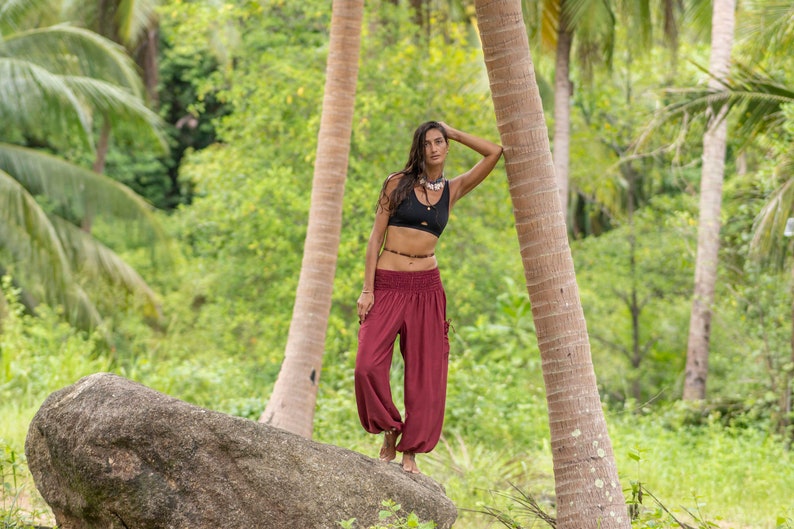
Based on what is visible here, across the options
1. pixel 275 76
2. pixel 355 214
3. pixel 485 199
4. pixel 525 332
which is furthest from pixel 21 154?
pixel 525 332

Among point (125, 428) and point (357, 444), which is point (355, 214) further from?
point (125, 428)

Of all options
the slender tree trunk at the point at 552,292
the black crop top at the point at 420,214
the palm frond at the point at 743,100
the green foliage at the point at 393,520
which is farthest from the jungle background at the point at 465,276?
the black crop top at the point at 420,214

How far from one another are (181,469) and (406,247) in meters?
1.73

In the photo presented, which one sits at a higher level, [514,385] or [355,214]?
[355,214]

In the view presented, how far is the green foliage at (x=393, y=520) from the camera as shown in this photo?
4.20 m

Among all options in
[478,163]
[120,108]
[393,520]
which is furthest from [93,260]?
[393,520]

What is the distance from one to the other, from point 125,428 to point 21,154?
12.4 m

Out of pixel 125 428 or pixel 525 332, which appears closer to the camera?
pixel 125 428

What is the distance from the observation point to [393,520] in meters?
4.65

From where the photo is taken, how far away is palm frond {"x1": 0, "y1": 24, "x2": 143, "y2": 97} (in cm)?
1531

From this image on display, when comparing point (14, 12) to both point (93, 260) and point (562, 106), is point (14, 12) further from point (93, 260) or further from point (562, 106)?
point (562, 106)

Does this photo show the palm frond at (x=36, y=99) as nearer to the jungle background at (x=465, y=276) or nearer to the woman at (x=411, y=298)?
the jungle background at (x=465, y=276)

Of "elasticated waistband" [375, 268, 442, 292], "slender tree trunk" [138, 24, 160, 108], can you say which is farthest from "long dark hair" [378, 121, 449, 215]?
"slender tree trunk" [138, 24, 160, 108]

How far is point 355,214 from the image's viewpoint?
44.6 feet
